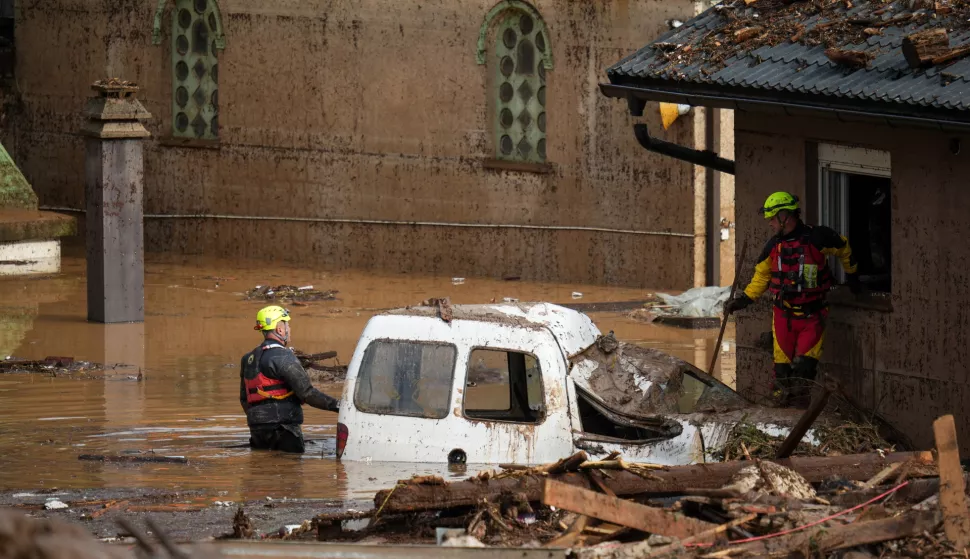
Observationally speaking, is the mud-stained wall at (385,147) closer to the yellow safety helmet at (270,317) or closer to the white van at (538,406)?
the yellow safety helmet at (270,317)

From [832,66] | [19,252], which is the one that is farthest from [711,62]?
[19,252]

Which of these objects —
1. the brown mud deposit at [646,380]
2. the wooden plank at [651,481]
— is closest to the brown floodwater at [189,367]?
the brown mud deposit at [646,380]

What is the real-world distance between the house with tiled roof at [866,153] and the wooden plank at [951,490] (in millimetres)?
2824

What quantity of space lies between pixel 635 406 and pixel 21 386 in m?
7.64

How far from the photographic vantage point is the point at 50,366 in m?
17.5

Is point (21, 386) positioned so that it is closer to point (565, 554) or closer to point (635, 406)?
point (635, 406)

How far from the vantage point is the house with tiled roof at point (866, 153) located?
11.6m

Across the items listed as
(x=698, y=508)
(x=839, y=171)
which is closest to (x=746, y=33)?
(x=839, y=171)

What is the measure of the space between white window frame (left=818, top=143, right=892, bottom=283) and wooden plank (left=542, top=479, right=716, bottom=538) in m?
4.47

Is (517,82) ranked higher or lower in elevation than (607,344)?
higher

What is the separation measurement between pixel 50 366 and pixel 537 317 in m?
7.80

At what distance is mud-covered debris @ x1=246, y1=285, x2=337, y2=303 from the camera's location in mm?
22297

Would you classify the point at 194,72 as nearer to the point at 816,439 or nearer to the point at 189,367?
the point at 189,367

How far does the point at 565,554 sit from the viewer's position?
26.9 feet
